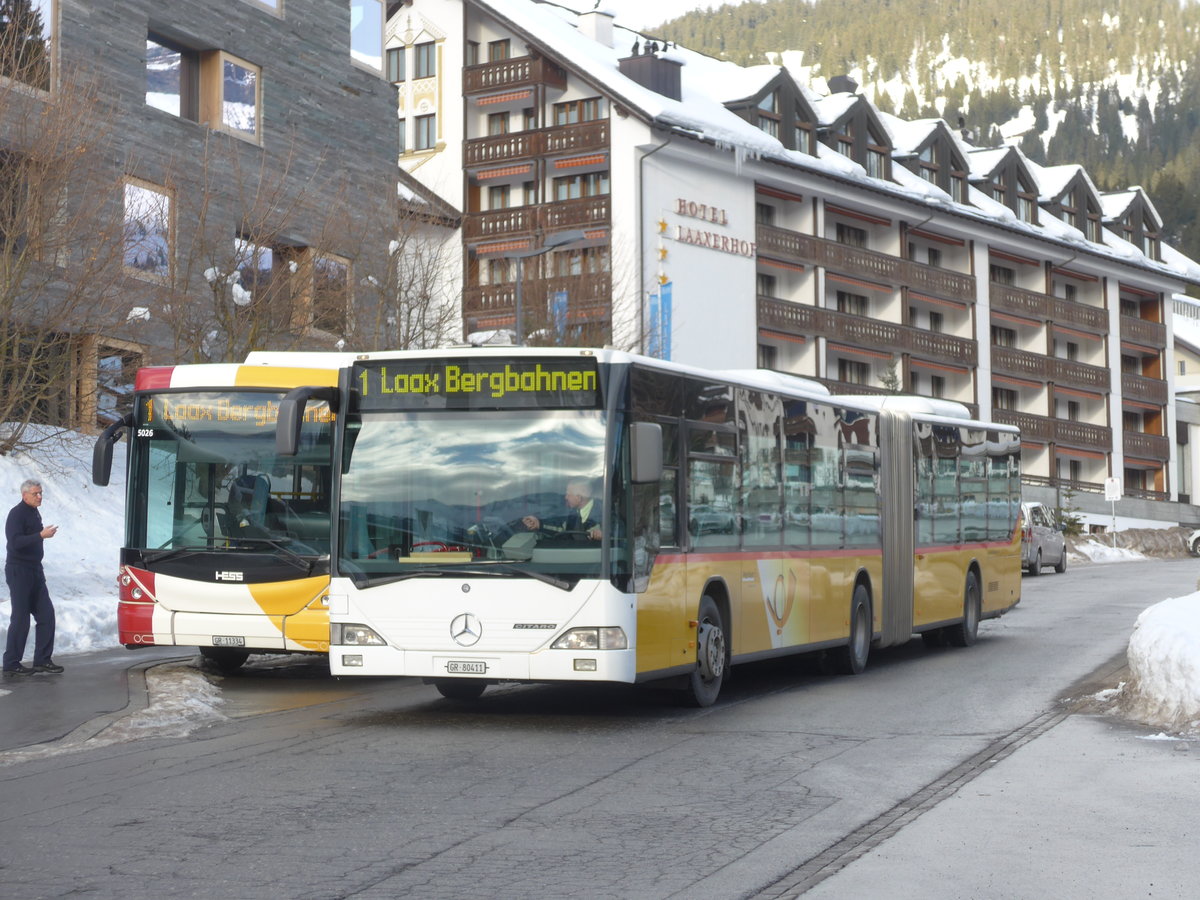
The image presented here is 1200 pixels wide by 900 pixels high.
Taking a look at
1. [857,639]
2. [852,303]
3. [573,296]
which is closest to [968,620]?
[857,639]

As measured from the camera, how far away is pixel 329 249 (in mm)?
34812

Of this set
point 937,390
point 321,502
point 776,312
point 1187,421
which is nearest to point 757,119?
point 776,312

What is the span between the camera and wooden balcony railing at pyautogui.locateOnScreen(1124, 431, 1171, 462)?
81.3m

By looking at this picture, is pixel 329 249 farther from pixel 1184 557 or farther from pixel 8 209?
pixel 1184 557

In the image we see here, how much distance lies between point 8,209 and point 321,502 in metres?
10.2

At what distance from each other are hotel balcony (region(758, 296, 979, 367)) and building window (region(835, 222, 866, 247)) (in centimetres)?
333

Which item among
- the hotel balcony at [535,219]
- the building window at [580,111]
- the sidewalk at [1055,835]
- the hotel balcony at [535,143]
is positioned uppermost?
the building window at [580,111]

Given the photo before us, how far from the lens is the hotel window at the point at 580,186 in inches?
2282

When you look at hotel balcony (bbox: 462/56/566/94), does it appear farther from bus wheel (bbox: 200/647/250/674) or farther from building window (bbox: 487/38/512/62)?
bus wheel (bbox: 200/647/250/674)

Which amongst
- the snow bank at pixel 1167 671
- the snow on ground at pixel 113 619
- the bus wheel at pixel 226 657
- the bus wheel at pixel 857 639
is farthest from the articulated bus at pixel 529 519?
the bus wheel at pixel 226 657

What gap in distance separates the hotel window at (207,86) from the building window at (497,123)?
23134mm

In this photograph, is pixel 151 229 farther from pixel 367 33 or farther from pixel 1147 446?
pixel 1147 446

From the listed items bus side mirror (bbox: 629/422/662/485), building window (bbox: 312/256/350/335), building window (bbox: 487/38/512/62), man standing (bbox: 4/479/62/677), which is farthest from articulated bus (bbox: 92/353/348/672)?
building window (bbox: 487/38/512/62)

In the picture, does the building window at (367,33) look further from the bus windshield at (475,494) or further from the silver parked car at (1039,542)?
the bus windshield at (475,494)
